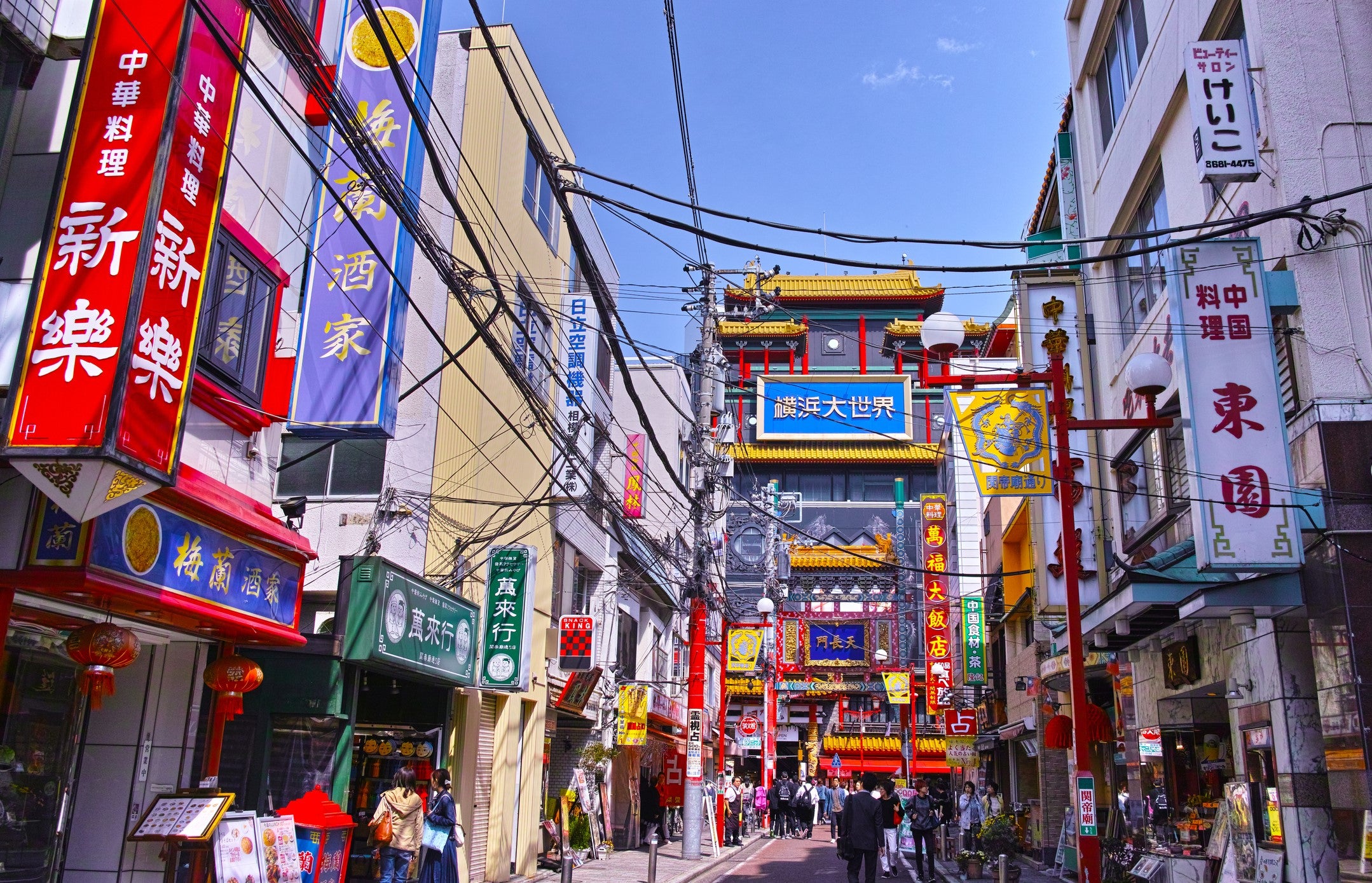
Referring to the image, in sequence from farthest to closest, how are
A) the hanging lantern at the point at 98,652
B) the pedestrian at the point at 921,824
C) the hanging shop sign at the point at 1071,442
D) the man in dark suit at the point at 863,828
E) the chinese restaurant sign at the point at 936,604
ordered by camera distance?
the chinese restaurant sign at the point at 936,604 → the pedestrian at the point at 921,824 → the hanging shop sign at the point at 1071,442 → the man in dark suit at the point at 863,828 → the hanging lantern at the point at 98,652

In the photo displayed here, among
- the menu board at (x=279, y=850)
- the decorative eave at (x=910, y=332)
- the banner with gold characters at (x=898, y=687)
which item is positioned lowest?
the menu board at (x=279, y=850)

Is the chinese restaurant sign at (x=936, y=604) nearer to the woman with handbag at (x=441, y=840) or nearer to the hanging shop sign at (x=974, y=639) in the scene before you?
the hanging shop sign at (x=974, y=639)

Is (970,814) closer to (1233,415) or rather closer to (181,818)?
(1233,415)

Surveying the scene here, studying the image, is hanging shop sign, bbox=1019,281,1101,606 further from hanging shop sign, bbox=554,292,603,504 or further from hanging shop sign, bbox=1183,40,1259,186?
hanging shop sign, bbox=554,292,603,504

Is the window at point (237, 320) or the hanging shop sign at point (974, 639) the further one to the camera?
the hanging shop sign at point (974, 639)

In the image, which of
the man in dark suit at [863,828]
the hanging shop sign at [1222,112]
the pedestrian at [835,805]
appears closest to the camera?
the hanging shop sign at [1222,112]

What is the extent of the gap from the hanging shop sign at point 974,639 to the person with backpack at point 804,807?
A: 647 centimetres

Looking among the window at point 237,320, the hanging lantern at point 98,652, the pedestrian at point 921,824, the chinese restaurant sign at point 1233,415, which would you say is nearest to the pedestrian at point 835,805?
the pedestrian at point 921,824

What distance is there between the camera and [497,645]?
17.3 meters

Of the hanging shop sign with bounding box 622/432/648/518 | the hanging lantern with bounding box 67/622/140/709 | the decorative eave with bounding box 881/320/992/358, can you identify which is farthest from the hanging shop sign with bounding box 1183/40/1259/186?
the decorative eave with bounding box 881/320/992/358

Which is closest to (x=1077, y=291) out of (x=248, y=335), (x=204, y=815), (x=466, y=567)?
(x=466, y=567)

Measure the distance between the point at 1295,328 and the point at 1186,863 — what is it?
6855 millimetres

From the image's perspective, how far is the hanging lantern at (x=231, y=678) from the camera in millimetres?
10406

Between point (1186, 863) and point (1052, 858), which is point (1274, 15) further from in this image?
point (1052, 858)
